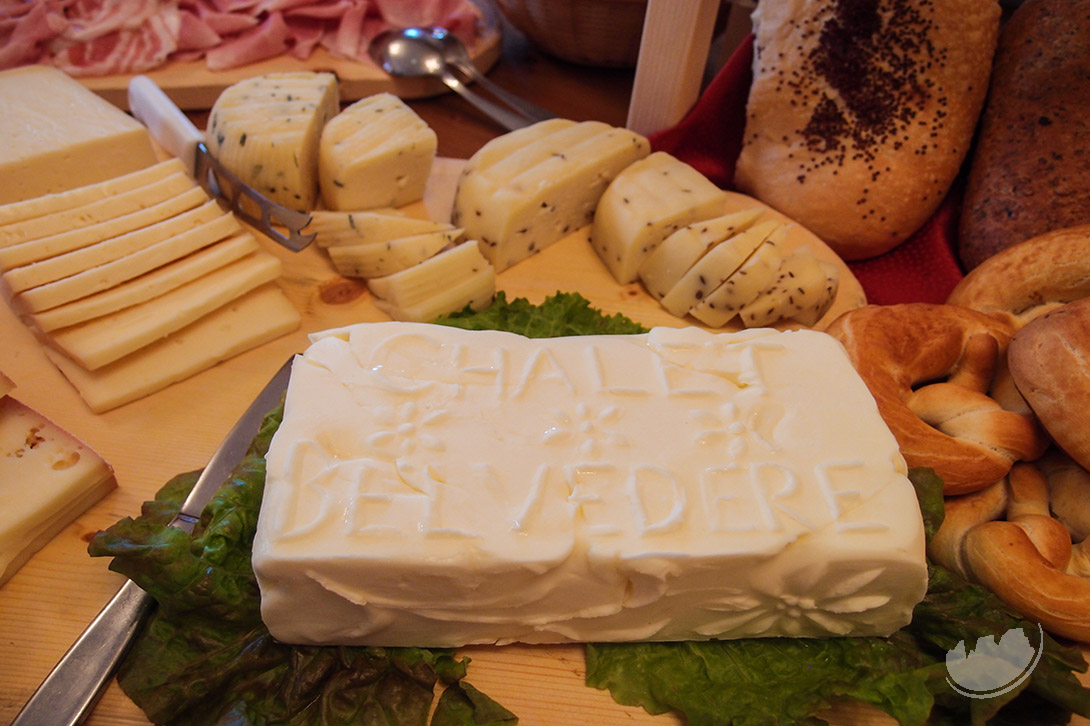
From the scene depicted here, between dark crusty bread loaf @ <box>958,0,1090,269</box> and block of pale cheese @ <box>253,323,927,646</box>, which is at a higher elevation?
dark crusty bread loaf @ <box>958,0,1090,269</box>

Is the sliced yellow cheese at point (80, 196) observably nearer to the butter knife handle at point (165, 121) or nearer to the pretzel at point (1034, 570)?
the butter knife handle at point (165, 121)

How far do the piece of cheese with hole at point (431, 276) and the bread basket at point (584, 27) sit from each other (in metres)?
1.99

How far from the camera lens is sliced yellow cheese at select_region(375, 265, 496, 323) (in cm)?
243

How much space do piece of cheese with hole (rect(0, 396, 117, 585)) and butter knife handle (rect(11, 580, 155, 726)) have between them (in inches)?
11.6

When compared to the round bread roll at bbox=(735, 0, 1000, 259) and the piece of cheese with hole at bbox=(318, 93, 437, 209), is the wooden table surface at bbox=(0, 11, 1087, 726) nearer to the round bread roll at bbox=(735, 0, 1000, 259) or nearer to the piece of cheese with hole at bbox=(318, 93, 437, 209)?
the piece of cheese with hole at bbox=(318, 93, 437, 209)

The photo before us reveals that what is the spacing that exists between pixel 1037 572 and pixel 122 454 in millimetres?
2403

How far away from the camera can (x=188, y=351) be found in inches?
89.3

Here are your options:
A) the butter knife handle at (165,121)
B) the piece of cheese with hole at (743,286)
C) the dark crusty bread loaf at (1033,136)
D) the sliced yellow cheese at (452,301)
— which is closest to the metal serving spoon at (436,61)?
the butter knife handle at (165,121)

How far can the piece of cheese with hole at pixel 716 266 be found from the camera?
8.07ft

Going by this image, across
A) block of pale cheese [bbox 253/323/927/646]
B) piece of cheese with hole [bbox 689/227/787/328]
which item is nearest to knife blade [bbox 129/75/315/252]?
block of pale cheese [bbox 253/323/927/646]

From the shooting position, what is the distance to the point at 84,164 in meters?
2.52

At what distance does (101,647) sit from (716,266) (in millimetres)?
2010

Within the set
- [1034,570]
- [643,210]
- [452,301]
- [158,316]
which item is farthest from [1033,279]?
[158,316]

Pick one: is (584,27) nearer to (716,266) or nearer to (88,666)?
(716,266)
